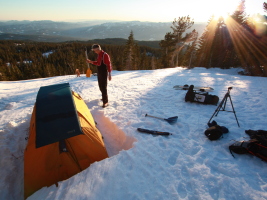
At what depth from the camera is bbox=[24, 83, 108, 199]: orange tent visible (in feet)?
10.0

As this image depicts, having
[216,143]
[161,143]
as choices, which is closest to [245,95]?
[216,143]

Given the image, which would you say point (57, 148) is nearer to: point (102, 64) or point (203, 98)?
point (102, 64)

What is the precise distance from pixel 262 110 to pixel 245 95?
2.08 meters

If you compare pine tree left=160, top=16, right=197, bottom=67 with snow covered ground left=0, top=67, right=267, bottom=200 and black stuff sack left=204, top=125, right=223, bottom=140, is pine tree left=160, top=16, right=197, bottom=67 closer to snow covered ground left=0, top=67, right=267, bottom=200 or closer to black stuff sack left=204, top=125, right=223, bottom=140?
snow covered ground left=0, top=67, right=267, bottom=200

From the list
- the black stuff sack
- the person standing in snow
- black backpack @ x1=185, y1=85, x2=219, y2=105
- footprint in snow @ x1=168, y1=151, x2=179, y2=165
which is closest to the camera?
footprint in snow @ x1=168, y1=151, x2=179, y2=165

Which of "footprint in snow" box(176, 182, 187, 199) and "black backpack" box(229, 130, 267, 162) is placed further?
"black backpack" box(229, 130, 267, 162)

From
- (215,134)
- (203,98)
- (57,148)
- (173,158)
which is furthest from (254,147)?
(57,148)

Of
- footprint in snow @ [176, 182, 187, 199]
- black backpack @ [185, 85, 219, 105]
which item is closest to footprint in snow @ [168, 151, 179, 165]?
footprint in snow @ [176, 182, 187, 199]

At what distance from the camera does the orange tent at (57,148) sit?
10.0 feet

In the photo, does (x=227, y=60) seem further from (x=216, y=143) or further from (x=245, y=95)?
(x=216, y=143)

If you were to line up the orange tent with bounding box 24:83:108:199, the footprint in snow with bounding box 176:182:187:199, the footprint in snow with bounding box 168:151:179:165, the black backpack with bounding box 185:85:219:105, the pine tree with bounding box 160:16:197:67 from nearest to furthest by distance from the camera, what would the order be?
the footprint in snow with bounding box 176:182:187:199 → the orange tent with bounding box 24:83:108:199 → the footprint in snow with bounding box 168:151:179:165 → the black backpack with bounding box 185:85:219:105 → the pine tree with bounding box 160:16:197:67

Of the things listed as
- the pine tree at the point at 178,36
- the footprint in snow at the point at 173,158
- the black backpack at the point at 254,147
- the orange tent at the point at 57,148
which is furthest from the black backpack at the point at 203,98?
the pine tree at the point at 178,36

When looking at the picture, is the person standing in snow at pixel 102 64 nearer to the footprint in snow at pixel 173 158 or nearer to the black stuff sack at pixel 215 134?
the footprint in snow at pixel 173 158

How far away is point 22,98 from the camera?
8.41 metres
